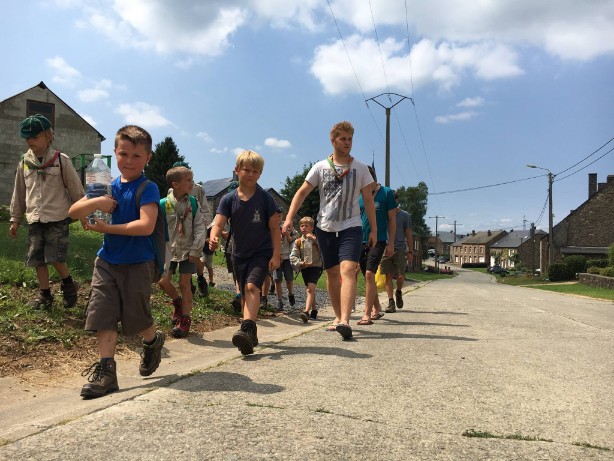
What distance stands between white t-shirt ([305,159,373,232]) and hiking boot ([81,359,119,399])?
111 inches

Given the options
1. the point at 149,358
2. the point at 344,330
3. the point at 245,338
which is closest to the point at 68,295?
the point at 149,358

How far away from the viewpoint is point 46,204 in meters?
4.97

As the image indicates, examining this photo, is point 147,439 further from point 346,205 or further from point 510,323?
point 510,323

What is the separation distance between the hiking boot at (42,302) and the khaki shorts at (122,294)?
1.77 metres

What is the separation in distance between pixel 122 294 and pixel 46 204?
2213 millimetres

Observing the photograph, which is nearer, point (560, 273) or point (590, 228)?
point (560, 273)

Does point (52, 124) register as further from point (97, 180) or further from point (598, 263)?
point (598, 263)

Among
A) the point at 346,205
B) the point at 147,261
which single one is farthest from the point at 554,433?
the point at 346,205

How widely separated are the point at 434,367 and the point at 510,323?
3470 mm

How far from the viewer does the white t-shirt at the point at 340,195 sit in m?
5.34

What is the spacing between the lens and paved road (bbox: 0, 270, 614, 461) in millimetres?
2068

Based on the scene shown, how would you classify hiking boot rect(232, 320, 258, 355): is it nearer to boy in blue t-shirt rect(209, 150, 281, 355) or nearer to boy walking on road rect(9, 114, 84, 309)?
boy in blue t-shirt rect(209, 150, 281, 355)

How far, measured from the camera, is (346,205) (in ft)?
17.5

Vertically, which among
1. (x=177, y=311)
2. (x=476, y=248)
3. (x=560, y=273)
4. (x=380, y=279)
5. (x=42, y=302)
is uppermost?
(x=476, y=248)
